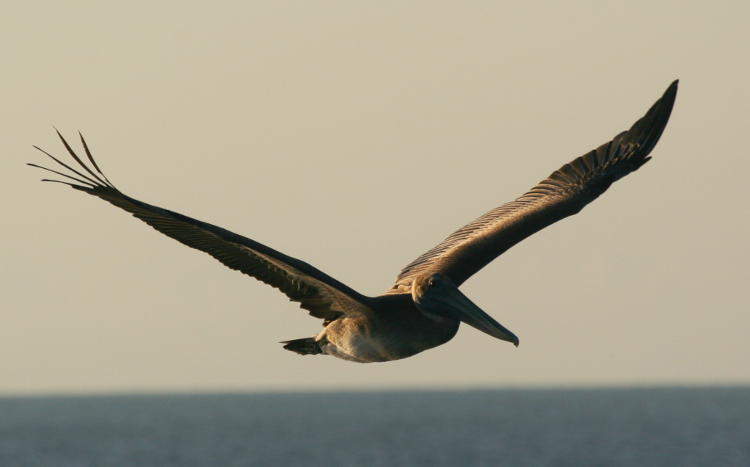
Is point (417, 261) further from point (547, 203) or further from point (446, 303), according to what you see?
point (446, 303)

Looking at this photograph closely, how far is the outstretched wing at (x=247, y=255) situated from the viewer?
1528 centimetres

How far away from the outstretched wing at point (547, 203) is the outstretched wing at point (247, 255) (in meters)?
1.58

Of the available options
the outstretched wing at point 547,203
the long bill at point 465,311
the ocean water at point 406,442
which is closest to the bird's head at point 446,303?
the long bill at point 465,311

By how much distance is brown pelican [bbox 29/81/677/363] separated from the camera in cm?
1594

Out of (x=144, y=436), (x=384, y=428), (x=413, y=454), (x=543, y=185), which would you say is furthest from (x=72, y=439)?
(x=543, y=185)

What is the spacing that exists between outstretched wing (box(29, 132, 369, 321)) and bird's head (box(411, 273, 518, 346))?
22.5 inches

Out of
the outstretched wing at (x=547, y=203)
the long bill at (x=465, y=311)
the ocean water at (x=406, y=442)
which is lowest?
the long bill at (x=465, y=311)

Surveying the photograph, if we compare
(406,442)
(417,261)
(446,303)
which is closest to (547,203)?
(417,261)

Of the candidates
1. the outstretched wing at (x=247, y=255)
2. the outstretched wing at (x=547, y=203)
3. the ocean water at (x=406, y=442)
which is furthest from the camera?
the ocean water at (x=406, y=442)

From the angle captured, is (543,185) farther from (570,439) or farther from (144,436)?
(144,436)

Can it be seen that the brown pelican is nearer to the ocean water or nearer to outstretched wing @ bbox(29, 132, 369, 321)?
outstretched wing @ bbox(29, 132, 369, 321)

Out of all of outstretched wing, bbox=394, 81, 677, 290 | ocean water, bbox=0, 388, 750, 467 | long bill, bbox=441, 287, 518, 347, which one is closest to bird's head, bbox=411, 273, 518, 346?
long bill, bbox=441, 287, 518, 347

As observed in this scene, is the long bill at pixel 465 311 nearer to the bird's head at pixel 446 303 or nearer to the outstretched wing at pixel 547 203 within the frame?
the bird's head at pixel 446 303

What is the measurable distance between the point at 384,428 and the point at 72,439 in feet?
96.9
